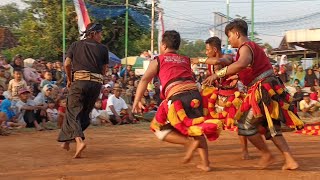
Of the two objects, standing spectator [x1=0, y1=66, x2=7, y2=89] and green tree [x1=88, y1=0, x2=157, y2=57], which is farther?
green tree [x1=88, y1=0, x2=157, y2=57]

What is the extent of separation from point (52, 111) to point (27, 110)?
90 cm

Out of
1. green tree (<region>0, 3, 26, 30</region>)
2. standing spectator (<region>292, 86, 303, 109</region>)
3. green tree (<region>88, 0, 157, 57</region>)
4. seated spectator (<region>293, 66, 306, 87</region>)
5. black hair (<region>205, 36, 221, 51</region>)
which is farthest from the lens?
green tree (<region>0, 3, 26, 30</region>)

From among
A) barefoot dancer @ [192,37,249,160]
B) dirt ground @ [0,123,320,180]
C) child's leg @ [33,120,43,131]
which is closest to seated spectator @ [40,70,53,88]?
child's leg @ [33,120,43,131]

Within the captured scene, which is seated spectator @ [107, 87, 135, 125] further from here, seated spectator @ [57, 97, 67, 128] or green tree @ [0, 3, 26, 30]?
green tree @ [0, 3, 26, 30]

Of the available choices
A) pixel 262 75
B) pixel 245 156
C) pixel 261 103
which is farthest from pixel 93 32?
pixel 245 156

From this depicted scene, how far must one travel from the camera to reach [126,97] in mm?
15461

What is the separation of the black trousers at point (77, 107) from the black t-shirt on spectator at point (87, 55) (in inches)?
8.5

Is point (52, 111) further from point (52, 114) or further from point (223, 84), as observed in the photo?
point (223, 84)

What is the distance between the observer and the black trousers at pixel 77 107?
21.7 ft

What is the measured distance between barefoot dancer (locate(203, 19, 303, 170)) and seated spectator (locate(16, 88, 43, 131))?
603 cm

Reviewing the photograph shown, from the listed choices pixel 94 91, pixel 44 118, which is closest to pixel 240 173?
pixel 94 91

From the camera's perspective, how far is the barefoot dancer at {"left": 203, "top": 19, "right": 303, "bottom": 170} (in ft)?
18.6

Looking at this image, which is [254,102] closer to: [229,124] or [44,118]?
[229,124]

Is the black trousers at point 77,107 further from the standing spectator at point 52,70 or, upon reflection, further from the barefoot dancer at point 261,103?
the standing spectator at point 52,70
